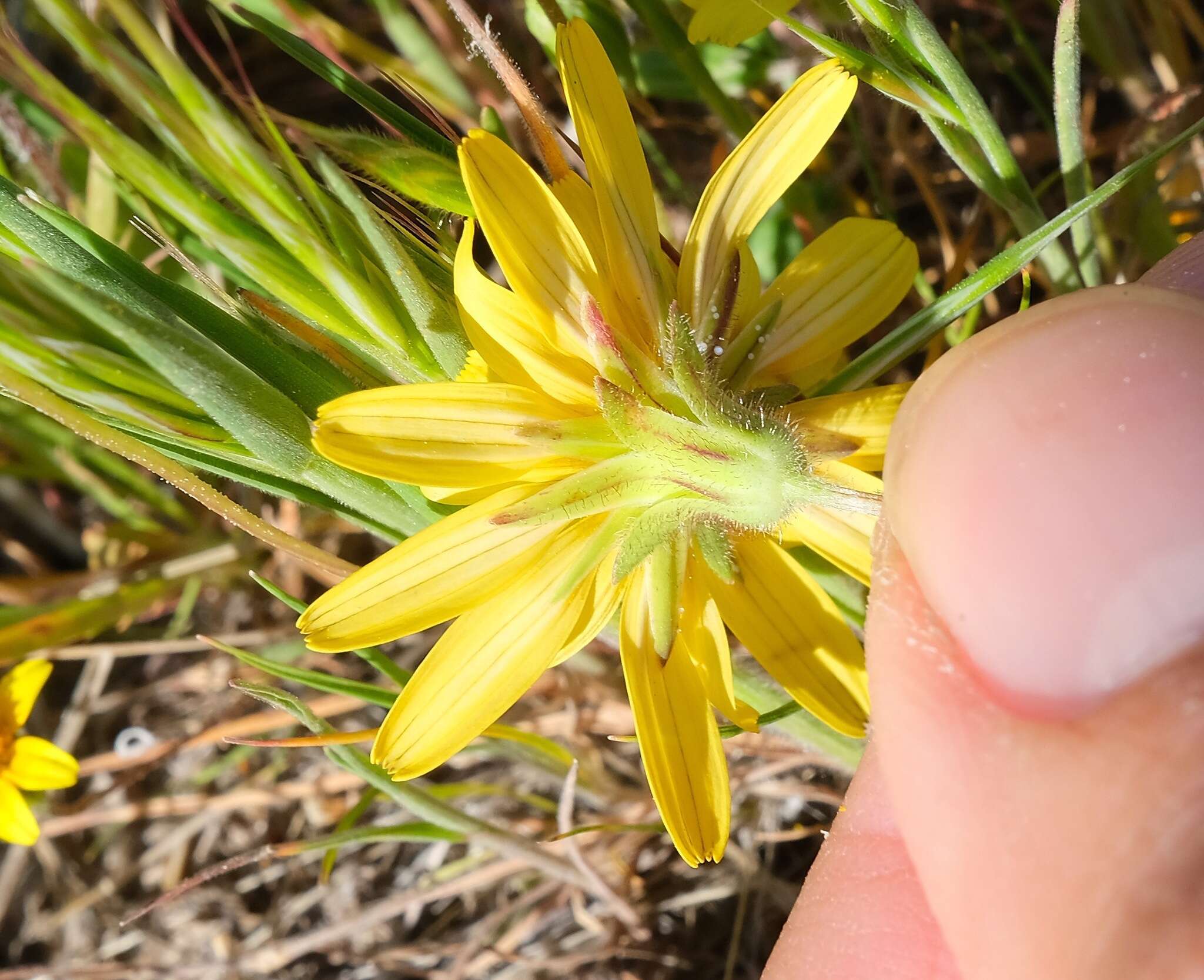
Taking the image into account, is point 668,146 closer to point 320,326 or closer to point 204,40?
point 204,40

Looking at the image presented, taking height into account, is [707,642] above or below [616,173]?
below

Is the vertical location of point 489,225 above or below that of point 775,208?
above

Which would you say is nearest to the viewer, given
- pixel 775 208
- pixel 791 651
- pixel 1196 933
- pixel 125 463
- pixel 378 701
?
pixel 1196 933

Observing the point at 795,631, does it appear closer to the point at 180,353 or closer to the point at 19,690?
the point at 180,353

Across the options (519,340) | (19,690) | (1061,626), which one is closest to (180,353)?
(519,340)

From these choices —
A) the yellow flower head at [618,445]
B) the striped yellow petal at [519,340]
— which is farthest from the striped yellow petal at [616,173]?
the striped yellow petal at [519,340]

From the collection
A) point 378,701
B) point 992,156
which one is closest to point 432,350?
point 378,701

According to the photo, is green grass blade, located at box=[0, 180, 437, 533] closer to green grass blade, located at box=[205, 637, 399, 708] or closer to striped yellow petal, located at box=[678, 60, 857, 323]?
green grass blade, located at box=[205, 637, 399, 708]

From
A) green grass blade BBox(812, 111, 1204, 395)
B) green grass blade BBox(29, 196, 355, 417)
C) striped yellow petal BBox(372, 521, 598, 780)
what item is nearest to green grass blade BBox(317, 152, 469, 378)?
green grass blade BBox(29, 196, 355, 417)
